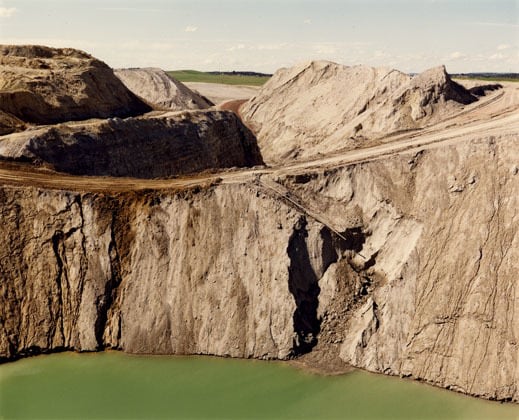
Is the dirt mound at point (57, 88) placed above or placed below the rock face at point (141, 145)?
above

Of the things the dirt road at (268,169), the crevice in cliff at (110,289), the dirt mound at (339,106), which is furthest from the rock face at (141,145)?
the crevice in cliff at (110,289)

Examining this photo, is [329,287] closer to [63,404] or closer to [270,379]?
[270,379]

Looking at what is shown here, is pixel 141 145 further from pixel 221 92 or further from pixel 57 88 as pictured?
pixel 221 92

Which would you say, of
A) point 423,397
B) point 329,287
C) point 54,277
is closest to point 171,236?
point 54,277

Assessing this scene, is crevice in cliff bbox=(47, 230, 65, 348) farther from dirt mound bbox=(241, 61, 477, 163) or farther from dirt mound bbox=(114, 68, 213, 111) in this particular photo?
dirt mound bbox=(114, 68, 213, 111)

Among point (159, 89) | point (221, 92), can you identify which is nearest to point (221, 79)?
point (221, 92)

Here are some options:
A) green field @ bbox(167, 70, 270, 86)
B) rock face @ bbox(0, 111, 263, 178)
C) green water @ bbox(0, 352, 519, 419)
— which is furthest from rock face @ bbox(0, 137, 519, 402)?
green field @ bbox(167, 70, 270, 86)

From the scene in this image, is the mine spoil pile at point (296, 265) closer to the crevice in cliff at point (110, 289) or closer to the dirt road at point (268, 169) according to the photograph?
the crevice in cliff at point (110, 289)
